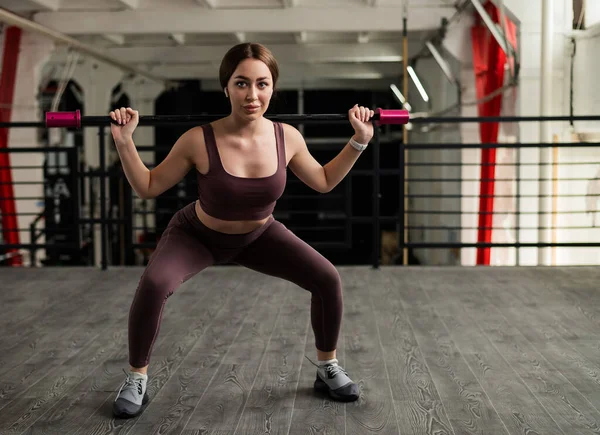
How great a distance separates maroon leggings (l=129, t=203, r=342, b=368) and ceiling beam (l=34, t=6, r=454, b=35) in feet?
18.7

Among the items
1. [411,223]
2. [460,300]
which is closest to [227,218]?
[460,300]

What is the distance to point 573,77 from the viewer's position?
5438mm

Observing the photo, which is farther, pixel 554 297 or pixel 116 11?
pixel 116 11

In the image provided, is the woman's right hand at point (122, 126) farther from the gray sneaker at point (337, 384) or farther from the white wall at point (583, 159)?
the white wall at point (583, 159)

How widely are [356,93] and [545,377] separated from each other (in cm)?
1229

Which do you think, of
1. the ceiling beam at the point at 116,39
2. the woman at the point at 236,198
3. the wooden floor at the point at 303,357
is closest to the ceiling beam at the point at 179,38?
the ceiling beam at the point at 116,39

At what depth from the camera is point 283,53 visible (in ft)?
34.4

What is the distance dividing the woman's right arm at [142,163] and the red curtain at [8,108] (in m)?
5.70

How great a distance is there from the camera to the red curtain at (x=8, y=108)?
7.50 m

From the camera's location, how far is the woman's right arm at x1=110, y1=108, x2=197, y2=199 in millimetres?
2064

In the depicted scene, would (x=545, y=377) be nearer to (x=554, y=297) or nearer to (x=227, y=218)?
(x=227, y=218)

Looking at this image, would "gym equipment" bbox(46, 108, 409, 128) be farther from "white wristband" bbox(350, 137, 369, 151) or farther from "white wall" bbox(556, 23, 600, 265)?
"white wall" bbox(556, 23, 600, 265)

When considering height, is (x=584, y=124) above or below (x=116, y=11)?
below

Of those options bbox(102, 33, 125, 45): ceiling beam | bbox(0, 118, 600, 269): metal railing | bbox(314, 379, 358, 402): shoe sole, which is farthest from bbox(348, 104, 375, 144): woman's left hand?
bbox(102, 33, 125, 45): ceiling beam
